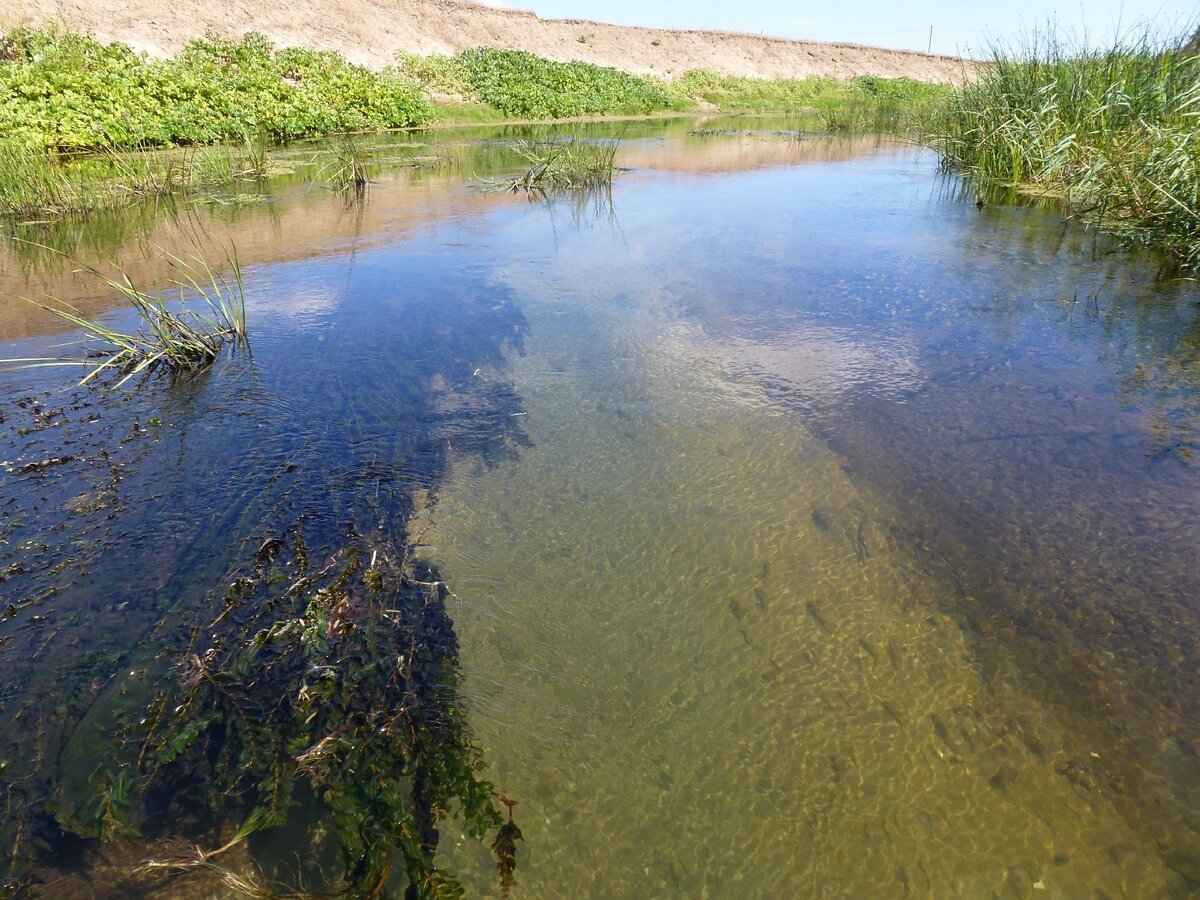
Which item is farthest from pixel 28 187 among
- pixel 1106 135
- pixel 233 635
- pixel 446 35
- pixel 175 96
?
pixel 446 35

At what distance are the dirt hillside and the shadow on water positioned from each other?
17.7 meters

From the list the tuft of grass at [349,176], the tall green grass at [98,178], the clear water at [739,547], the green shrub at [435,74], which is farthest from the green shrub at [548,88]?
the clear water at [739,547]

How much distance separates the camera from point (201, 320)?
400cm

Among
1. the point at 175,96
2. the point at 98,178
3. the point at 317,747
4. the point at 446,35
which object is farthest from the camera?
the point at 446,35

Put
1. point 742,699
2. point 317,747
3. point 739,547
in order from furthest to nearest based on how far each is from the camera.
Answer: point 739,547 < point 742,699 < point 317,747

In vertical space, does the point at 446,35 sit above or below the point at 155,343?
above

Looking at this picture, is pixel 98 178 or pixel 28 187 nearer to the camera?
pixel 28 187

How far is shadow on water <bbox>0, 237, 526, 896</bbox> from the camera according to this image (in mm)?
1421

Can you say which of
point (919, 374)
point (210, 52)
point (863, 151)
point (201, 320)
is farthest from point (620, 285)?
point (210, 52)

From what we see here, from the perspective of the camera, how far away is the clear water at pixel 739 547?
150cm

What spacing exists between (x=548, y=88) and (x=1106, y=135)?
18328mm

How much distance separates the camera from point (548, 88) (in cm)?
2116

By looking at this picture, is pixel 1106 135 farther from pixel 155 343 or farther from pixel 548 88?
pixel 548 88

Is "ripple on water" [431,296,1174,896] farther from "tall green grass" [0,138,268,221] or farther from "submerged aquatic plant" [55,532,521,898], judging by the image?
"tall green grass" [0,138,268,221]
